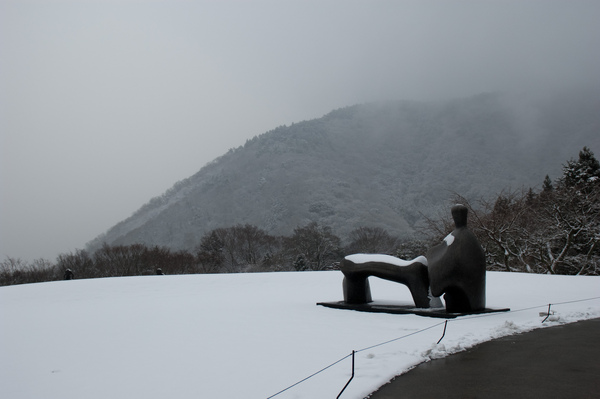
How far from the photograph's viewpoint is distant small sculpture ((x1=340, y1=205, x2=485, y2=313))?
922cm

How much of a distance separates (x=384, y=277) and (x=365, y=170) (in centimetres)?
10406

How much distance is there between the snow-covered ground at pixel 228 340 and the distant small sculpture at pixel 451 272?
1.79 feet

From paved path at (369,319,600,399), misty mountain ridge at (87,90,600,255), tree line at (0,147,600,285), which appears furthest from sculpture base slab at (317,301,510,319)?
misty mountain ridge at (87,90,600,255)

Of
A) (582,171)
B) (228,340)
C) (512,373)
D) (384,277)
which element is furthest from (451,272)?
A: (582,171)

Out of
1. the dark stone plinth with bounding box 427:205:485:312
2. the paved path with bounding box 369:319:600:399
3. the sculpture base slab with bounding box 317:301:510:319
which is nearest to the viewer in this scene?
the paved path with bounding box 369:319:600:399

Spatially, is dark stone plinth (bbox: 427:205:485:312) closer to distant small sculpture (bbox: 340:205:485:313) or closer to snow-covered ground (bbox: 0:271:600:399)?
distant small sculpture (bbox: 340:205:485:313)

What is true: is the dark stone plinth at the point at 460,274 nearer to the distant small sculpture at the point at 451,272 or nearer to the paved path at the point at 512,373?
the distant small sculpture at the point at 451,272

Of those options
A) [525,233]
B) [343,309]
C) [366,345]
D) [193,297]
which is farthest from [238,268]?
[366,345]

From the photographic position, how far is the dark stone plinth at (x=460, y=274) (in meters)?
9.20

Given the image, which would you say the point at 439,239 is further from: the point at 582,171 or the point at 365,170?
the point at 365,170

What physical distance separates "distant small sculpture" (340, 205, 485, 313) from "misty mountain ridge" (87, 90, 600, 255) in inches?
2545

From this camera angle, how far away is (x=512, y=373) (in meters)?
5.45

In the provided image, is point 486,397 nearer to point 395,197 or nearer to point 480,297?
point 480,297

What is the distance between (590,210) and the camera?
23.1 metres
